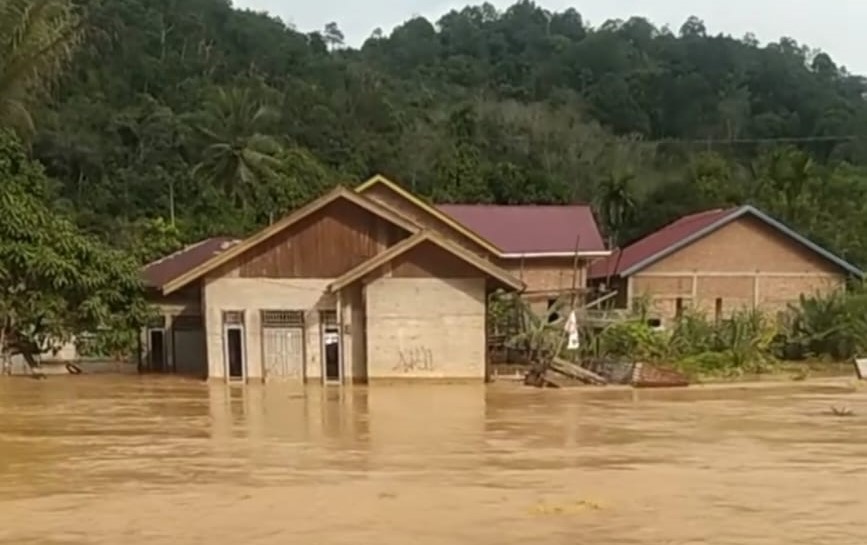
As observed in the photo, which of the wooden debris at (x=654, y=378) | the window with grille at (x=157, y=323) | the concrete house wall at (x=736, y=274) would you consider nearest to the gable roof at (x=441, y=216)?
the concrete house wall at (x=736, y=274)

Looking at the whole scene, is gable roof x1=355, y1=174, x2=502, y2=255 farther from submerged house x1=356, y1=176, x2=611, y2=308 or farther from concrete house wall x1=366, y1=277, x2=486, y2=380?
concrete house wall x1=366, y1=277, x2=486, y2=380

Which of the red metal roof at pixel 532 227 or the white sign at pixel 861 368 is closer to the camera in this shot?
the white sign at pixel 861 368

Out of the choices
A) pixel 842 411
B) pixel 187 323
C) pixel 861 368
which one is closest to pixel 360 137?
pixel 187 323

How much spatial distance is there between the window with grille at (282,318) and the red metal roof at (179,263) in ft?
12.7

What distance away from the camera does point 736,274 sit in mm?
41031

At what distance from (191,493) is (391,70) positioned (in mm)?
68884

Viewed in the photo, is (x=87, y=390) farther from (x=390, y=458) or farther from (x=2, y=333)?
(x=390, y=458)

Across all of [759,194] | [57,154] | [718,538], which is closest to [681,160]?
[759,194]

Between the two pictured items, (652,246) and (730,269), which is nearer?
(730,269)

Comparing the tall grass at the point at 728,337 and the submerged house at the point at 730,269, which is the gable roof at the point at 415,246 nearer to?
the tall grass at the point at 728,337

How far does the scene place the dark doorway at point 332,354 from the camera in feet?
101

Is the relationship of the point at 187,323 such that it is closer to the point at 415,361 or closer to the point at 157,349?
the point at 157,349

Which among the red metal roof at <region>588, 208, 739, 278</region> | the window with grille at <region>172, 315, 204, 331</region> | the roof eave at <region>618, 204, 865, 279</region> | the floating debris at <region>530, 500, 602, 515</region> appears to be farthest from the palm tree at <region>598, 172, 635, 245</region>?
the floating debris at <region>530, 500, 602, 515</region>

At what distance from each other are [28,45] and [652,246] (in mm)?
22987
